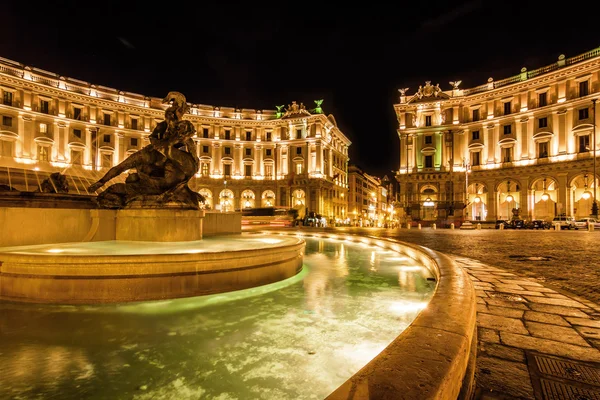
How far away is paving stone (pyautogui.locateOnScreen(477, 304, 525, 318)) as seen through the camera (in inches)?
118

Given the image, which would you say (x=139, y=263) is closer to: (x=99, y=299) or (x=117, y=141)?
(x=99, y=299)

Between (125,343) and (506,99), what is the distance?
4674cm

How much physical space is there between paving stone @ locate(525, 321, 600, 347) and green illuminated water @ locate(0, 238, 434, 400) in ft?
3.76

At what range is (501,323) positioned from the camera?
9.14ft

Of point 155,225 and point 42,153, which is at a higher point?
point 42,153

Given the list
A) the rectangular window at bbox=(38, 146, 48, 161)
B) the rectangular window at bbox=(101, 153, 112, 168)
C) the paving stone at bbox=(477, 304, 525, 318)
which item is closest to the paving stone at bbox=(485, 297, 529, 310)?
the paving stone at bbox=(477, 304, 525, 318)

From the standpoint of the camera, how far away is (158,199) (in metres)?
6.83

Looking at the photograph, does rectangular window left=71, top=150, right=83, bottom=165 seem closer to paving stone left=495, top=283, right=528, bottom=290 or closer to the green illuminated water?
Result: the green illuminated water

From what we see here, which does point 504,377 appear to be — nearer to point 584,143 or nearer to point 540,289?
point 540,289

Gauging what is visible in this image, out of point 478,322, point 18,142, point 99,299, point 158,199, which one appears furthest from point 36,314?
point 18,142

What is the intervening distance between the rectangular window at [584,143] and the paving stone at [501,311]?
130 feet

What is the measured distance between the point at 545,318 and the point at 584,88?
139 ft

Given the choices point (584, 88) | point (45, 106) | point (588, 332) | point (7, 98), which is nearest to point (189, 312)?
point (588, 332)

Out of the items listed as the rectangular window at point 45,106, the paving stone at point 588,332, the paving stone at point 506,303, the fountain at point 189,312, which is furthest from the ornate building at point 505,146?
the rectangular window at point 45,106
